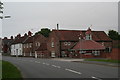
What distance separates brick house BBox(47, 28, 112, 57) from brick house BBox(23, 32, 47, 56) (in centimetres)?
1007

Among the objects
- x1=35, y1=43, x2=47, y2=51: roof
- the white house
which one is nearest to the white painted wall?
the white house

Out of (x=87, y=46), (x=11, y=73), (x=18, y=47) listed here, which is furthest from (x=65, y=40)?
(x=11, y=73)

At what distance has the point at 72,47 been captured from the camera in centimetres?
6650

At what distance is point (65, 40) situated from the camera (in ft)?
226

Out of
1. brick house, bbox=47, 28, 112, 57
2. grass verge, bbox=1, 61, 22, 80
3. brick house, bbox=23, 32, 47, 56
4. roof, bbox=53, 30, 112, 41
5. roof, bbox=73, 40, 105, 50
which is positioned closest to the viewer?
grass verge, bbox=1, 61, 22, 80

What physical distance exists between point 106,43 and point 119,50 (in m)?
33.3

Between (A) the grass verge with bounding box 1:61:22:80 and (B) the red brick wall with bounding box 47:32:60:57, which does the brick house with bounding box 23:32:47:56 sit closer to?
(B) the red brick wall with bounding box 47:32:60:57

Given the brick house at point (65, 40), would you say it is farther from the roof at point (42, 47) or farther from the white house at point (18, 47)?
the white house at point (18, 47)

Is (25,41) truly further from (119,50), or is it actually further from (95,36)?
(119,50)

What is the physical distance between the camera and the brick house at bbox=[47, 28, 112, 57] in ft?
224

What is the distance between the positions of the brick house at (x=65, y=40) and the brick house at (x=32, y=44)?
10073 millimetres

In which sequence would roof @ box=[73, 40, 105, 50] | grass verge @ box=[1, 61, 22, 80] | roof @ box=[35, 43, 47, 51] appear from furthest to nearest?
roof @ box=[35, 43, 47, 51] < roof @ box=[73, 40, 105, 50] < grass verge @ box=[1, 61, 22, 80]

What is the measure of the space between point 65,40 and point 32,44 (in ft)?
72.3

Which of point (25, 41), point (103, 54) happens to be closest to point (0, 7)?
point (103, 54)
